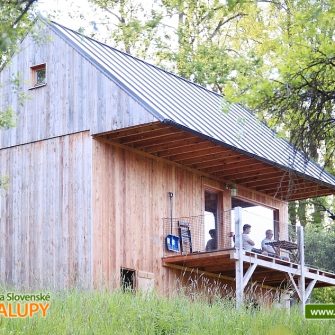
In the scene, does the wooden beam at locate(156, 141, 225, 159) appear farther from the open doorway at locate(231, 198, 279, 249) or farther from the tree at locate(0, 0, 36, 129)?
the tree at locate(0, 0, 36, 129)

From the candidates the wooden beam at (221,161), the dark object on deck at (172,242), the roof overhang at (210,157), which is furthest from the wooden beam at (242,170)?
the dark object on deck at (172,242)

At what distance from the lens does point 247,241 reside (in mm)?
20656

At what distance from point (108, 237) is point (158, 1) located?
15934 mm

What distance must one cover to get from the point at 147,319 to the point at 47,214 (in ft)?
22.5

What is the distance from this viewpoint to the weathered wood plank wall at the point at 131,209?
→ 62.3 feet

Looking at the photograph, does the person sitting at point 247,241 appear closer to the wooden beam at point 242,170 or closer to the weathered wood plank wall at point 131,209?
the weathered wood plank wall at point 131,209

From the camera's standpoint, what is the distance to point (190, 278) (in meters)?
20.8

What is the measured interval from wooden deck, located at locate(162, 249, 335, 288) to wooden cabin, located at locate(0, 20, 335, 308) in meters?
0.05

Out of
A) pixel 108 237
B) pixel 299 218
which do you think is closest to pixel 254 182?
pixel 108 237

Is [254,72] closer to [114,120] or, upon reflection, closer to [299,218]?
[114,120]

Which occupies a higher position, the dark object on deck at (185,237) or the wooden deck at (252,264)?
the dark object on deck at (185,237)

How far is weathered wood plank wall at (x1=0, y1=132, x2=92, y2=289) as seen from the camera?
18984mm

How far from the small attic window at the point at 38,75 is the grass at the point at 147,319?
22.9 feet

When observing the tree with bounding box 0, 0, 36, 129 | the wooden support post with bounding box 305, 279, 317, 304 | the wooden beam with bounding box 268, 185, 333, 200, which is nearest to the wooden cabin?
the wooden support post with bounding box 305, 279, 317, 304
